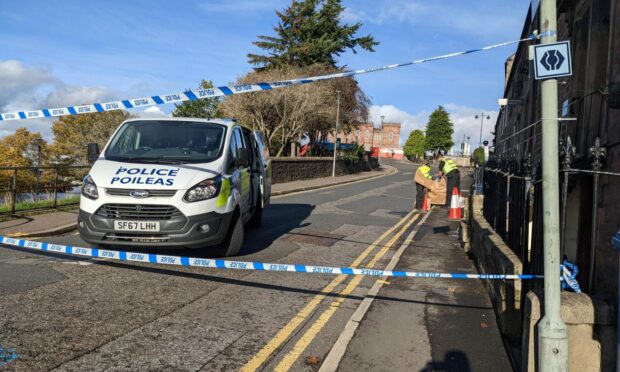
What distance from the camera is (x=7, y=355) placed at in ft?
11.7

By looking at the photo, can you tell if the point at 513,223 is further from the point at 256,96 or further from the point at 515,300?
the point at 256,96

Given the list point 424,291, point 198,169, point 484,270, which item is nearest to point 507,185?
point 484,270

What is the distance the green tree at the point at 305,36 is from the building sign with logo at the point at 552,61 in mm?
41952

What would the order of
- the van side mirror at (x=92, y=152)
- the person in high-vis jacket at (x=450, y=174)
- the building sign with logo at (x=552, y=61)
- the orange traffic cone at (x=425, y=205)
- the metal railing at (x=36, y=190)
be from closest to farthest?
the building sign with logo at (x=552, y=61), the van side mirror at (x=92, y=152), the metal railing at (x=36, y=190), the person in high-vis jacket at (x=450, y=174), the orange traffic cone at (x=425, y=205)

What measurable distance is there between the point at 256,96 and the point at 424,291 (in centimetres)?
2813

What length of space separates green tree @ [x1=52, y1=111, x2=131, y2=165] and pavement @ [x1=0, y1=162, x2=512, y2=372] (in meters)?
43.0

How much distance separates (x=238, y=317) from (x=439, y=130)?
106 m

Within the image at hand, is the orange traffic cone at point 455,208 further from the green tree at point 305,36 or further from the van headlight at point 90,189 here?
the green tree at point 305,36

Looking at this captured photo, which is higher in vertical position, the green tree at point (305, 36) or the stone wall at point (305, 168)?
the green tree at point (305, 36)

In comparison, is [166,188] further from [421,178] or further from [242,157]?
[421,178]

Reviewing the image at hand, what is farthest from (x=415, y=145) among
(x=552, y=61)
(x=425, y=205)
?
(x=552, y=61)

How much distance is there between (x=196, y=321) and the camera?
4609mm

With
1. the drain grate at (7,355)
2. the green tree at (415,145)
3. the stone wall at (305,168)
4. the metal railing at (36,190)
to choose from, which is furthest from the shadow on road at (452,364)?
the green tree at (415,145)

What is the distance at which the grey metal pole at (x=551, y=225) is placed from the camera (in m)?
3.05
